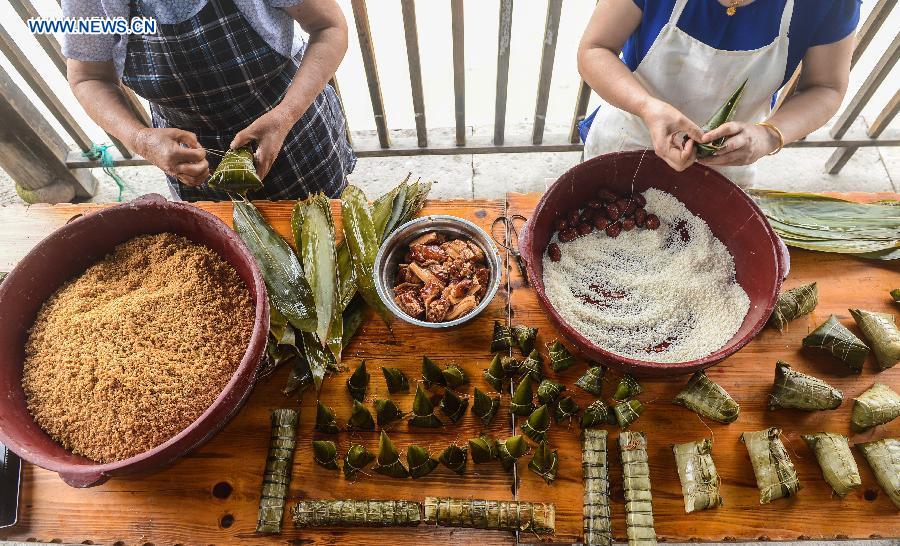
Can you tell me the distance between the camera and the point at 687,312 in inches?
64.7

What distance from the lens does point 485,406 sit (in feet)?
4.92

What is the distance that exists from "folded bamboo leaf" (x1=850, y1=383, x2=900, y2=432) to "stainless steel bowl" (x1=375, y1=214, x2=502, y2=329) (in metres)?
1.10

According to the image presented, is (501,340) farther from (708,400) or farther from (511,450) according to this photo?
(708,400)

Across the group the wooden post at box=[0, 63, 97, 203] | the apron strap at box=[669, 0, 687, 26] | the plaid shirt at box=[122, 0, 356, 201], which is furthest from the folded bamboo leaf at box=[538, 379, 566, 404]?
the wooden post at box=[0, 63, 97, 203]

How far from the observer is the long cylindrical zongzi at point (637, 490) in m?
1.37

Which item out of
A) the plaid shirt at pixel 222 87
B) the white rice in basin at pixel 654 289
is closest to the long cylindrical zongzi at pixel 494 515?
the white rice in basin at pixel 654 289

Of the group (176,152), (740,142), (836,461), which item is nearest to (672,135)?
(740,142)

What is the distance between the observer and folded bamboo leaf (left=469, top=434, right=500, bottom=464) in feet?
4.68

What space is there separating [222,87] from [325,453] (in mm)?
1289

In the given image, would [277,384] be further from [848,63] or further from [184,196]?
[848,63]

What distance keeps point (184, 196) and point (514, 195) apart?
54.9 inches

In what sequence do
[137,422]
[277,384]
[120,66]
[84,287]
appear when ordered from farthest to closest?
[120,66]
[277,384]
[84,287]
[137,422]

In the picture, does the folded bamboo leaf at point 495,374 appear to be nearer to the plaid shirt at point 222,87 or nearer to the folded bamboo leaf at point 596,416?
the folded bamboo leaf at point 596,416

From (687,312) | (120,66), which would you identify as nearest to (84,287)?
(120,66)
